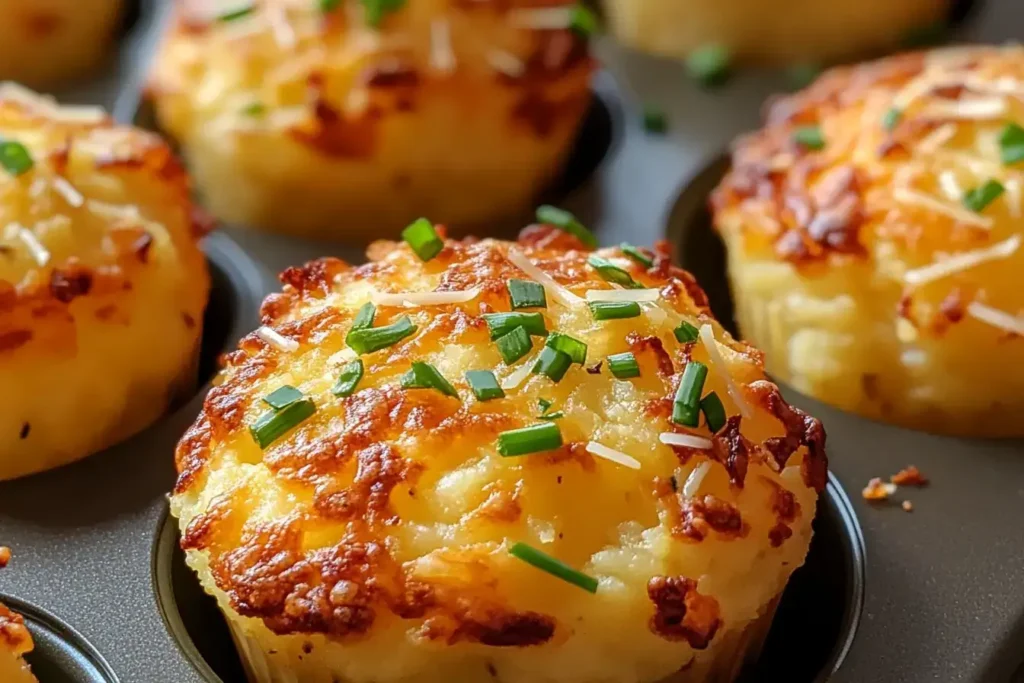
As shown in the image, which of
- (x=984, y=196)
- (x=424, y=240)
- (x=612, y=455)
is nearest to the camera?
(x=612, y=455)

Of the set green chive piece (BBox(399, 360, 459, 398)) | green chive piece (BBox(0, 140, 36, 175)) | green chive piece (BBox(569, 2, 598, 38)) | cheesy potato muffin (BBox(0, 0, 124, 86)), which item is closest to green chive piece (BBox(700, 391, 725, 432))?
green chive piece (BBox(399, 360, 459, 398))

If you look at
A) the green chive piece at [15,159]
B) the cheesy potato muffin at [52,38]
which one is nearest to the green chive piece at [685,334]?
the green chive piece at [15,159]

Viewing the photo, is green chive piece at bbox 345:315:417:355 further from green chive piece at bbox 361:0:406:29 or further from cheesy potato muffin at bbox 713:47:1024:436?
green chive piece at bbox 361:0:406:29

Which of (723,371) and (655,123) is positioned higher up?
(723,371)

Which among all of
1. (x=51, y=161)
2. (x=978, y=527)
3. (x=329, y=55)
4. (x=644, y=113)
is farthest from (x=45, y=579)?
(x=644, y=113)

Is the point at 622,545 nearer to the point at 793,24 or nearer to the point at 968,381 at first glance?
the point at 968,381

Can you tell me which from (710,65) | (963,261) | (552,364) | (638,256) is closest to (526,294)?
(552,364)

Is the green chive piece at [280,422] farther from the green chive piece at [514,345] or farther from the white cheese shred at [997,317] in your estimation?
the white cheese shred at [997,317]

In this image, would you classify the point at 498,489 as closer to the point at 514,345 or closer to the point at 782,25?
the point at 514,345
